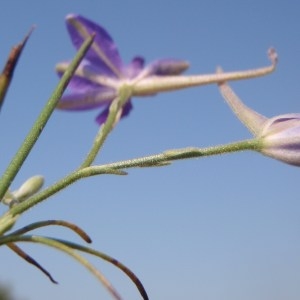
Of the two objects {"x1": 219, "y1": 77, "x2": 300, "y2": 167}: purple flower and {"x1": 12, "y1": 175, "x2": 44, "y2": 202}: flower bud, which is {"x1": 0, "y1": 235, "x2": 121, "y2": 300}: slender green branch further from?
{"x1": 219, "y1": 77, "x2": 300, "y2": 167}: purple flower

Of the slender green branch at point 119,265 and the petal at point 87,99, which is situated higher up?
the petal at point 87,99

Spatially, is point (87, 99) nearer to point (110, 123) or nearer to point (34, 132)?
point (110, 123)

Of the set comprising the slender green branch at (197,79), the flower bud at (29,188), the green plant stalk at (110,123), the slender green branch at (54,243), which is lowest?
the slender green branch at (54,243)

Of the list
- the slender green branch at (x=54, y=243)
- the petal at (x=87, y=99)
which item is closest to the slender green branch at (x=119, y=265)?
the slender green branch at (x=54, y=243)

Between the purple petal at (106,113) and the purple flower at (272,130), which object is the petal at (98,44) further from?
the purple flower at (272,130)

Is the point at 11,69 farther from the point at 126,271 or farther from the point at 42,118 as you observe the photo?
the point at 126,271

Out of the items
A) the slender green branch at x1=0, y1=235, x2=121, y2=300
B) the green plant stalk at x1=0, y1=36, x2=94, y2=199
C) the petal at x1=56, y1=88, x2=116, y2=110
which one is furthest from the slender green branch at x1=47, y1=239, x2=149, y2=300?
the petal at x1=56, y1=88, x2=116, y2=110

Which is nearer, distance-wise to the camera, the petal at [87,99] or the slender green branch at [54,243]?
the slender green branch at [54,243]
